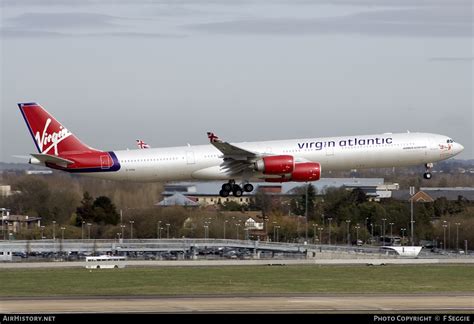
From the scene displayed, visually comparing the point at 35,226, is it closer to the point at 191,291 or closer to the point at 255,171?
the point at 255,171

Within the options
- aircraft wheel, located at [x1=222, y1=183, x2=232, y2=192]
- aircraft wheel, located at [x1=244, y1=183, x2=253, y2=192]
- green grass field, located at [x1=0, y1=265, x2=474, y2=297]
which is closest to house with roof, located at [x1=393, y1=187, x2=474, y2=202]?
green grass field, located at [x1=0, y1=265, x2=474, y2=297]

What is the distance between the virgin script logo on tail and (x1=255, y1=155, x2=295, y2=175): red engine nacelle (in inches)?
548

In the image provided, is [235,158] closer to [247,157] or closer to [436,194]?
[247,157]

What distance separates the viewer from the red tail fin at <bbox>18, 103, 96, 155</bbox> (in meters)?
80.9

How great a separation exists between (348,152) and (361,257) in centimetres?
3478

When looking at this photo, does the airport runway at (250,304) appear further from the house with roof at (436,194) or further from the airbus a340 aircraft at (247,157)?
the house with roof at (436,194)

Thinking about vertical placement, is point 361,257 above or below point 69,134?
below

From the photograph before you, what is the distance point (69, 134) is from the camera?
81.4m

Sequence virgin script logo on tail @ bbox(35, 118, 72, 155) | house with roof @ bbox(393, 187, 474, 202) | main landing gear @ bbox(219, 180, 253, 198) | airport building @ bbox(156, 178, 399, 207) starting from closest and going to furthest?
virgin script logo on tail @ bbox(35, 118, 72, 155)
main landing gear @ bbox(219, 180, 253, 198)
house with roof @ bbox(393, 187, 474, 202)
airport building @ bbox(156, 178, 399, 207)

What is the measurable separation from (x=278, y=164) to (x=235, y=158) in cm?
368


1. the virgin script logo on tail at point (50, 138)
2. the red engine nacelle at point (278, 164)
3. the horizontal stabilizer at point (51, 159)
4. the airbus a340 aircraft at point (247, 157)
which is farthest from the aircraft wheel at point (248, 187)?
the virgin script logo on tail at point (50, 138)

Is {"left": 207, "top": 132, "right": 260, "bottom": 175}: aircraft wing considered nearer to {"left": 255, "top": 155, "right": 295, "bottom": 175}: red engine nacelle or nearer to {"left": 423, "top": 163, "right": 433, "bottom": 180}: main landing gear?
{"left": 255, "top": 155, "right": 295, "bottom": 175}: red engine nacelle

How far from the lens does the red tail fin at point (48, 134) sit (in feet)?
265

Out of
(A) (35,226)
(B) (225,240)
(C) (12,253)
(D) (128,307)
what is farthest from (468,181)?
(D) (128,307)
